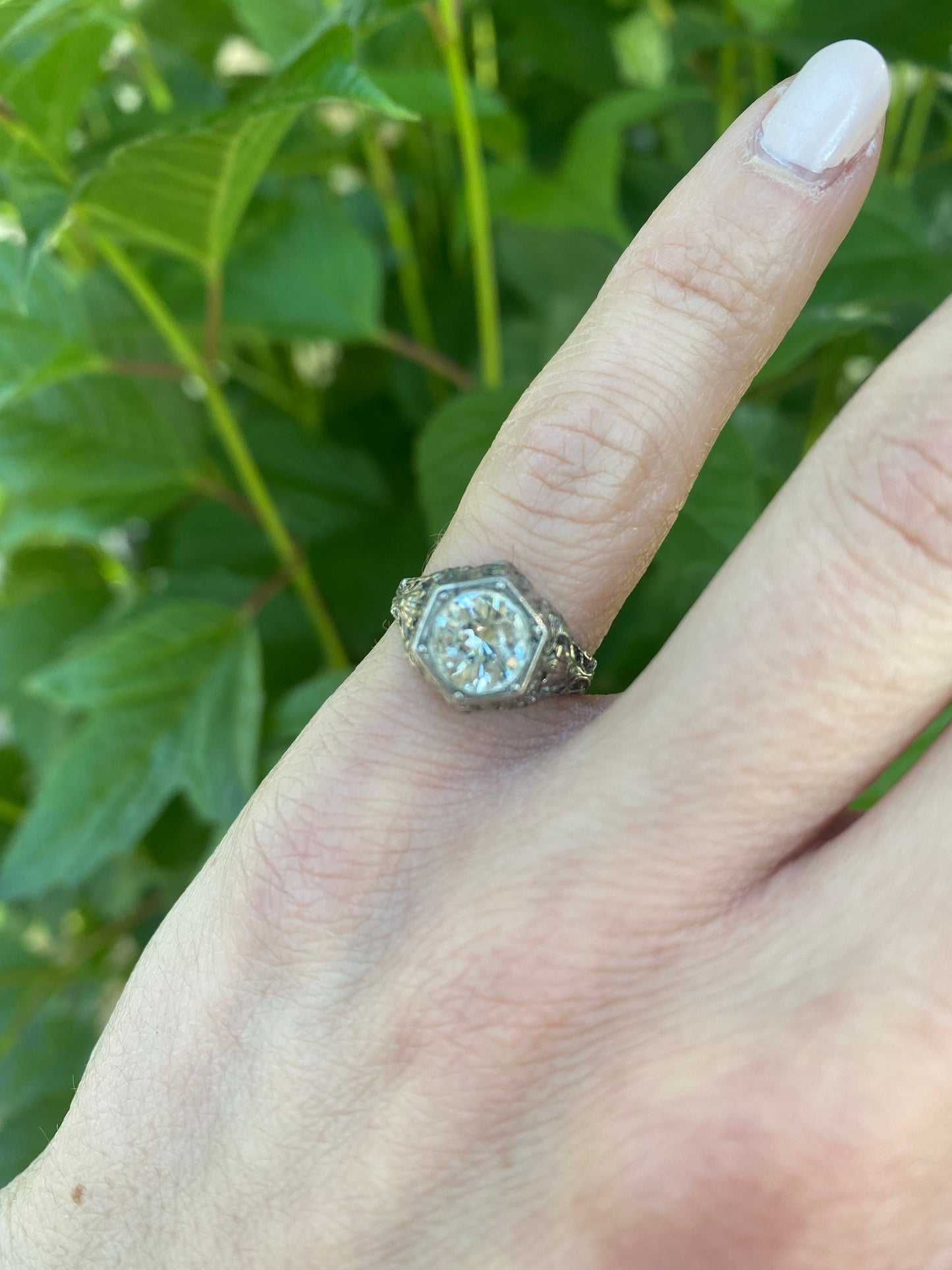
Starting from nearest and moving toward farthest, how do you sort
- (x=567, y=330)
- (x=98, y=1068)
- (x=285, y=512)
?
(x=98, y=1068) → (x=567, y=330) → (x=285, y=512)

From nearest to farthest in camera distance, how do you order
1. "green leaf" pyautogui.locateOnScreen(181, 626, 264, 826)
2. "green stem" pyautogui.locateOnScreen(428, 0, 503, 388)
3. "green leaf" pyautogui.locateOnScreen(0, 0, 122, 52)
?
"green leaf" pyautogui.locateOnScreen(0, 0, 122, 52) → "green stem" pyautogui.locateOnScreen(428, 0, 503, 388) → "green leaf" pyautogui.locateOnScreen(181, 626, 264, 826)

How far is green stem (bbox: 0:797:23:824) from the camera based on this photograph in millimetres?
656

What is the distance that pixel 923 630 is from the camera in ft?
0.85

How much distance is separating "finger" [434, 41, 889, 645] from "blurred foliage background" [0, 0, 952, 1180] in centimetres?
8

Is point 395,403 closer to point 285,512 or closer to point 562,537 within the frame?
point 285,512

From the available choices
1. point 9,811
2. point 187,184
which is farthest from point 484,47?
point 9,811

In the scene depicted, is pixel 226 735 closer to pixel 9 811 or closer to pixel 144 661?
pixel 144 661

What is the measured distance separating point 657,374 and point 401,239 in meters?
0.31

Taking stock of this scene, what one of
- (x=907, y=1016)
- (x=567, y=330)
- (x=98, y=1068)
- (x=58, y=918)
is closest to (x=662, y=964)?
(x=907, y=1016)

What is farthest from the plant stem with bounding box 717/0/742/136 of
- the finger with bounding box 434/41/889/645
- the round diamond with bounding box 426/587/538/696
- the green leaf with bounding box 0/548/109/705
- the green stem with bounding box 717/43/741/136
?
the green leaf with bounding box 0/548/109/705

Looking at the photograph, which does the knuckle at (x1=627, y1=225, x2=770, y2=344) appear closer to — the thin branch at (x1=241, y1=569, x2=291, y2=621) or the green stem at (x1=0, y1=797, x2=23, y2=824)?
the thin branch at (x1=241, y1=569, x2=291, y2=621)

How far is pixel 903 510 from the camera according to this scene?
Result: 0.26 m

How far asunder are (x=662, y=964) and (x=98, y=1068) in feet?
0.66

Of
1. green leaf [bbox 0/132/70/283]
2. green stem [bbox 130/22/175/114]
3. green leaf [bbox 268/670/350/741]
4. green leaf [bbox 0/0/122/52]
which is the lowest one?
green leaf [bbox 268/670/350/741]
